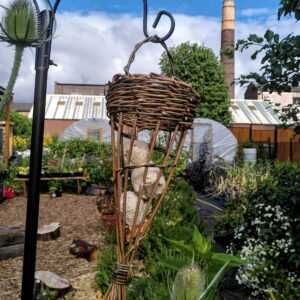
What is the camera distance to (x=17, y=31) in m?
1.09

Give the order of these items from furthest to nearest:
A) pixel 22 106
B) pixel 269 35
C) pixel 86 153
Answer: pixel 22 106 → pixel 86 153 → pixel 269 35

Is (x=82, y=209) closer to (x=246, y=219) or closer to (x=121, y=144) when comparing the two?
(x=246, y=219)

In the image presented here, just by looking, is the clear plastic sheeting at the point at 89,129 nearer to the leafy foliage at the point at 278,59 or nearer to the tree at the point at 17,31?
the leafy foliage at the point at 278,59

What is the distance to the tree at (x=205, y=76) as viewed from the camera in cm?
2112

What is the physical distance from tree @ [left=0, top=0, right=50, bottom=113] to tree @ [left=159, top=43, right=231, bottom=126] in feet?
65.6

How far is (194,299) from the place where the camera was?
0.94 meters

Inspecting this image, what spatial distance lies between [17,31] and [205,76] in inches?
814

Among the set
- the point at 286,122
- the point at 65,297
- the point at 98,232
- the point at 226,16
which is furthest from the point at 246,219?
the point at 226,16

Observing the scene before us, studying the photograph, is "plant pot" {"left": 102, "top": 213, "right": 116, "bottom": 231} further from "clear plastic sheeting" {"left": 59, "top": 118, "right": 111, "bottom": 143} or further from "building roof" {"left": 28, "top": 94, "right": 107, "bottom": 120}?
"building roof" {"left": 28, "top": 94, "right": 107, "bottom": 120}

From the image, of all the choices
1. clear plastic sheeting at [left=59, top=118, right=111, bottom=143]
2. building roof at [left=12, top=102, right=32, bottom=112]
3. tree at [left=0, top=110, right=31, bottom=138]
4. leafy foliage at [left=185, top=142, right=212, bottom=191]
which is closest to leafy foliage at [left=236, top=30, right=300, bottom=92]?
leafy foliage at [left=185, top=142, right=212, bottom=191]

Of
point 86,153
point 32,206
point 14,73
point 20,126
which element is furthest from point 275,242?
point 20,126

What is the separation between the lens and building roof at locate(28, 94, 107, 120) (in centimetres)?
2927

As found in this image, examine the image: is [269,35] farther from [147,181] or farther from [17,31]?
[17,31]

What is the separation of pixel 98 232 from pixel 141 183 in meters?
3.94
